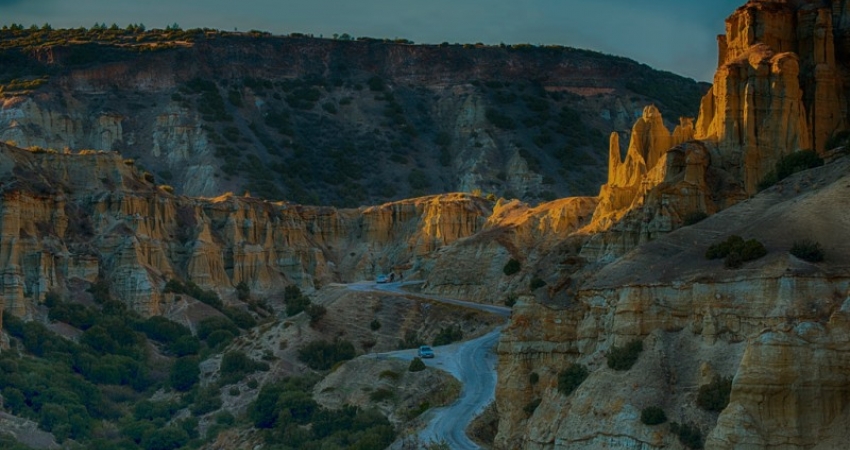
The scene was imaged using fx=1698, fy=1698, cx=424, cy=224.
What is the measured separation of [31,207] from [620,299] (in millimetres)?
68717

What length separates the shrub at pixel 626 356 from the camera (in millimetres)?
51625

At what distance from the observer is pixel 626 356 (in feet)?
170

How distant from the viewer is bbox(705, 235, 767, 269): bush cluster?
5106cm

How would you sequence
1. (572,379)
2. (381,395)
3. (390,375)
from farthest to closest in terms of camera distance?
Result: (390,375)
(381,395)
(572,379)

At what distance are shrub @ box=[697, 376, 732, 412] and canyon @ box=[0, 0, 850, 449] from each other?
1.04 ft

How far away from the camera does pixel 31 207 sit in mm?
113938

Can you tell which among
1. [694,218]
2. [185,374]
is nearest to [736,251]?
[694,218]

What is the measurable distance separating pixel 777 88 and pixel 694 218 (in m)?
7.61

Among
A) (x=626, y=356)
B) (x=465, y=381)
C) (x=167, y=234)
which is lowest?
(x=465, y=381)

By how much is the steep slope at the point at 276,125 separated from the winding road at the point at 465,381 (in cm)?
7376

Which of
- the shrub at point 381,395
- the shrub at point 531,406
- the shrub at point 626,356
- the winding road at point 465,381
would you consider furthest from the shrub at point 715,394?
the shrub at point 381,395

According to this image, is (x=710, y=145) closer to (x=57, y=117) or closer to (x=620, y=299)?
(x=620, y=299)

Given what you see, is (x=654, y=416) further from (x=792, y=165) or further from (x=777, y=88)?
(x=777, y=88)

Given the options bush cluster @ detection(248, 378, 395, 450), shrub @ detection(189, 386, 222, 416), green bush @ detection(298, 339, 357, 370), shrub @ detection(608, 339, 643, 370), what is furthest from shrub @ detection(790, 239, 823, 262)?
shrub @ detection(189, 386, 222, 416)
